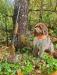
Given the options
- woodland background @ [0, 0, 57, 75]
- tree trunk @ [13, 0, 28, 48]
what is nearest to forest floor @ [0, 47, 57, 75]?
woodland background @ [0, 0, 57, 75]

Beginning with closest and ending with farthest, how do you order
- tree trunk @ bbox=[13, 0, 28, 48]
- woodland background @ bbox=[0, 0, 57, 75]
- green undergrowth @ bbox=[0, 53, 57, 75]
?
1. green undergrowth @ bbox=[0, 53, 57, 75]
2. woodland background @ bbox=[0, 0, 57, 75]
3. tree trunk @ bbox=[13, 0, 28, 48]

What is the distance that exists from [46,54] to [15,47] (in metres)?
0.96

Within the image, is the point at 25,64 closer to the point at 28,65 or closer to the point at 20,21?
the point at 28,65

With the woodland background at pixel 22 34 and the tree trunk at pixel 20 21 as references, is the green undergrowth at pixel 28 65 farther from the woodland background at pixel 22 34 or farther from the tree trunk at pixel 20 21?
the tree trunk at pixel 20 21

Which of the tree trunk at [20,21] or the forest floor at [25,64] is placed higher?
the tree trunk at [20,21]

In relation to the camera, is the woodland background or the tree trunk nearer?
the woodland background

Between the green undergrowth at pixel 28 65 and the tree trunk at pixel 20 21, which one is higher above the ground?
the tree trunk at pixel 20 21

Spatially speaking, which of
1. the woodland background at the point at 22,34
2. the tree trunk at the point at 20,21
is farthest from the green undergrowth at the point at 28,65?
the tree trunk at the point at 20,21

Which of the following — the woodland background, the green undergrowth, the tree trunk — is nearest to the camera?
the green undergrowth

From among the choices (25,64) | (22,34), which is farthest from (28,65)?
(22,34)

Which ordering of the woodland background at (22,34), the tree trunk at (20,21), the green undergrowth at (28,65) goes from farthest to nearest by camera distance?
the tree trunk at (20,21)
the woodland background at (22,34)
the green undergrowth at (28,65)

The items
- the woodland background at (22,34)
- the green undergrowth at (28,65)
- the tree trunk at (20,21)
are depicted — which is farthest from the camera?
the tree trunk at (20,21)

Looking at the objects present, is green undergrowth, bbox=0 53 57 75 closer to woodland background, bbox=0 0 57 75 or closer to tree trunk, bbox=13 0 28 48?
woodland background, bbox=0 0 57 75

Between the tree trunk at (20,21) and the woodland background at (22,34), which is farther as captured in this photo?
the tree trunk at (20,21)
